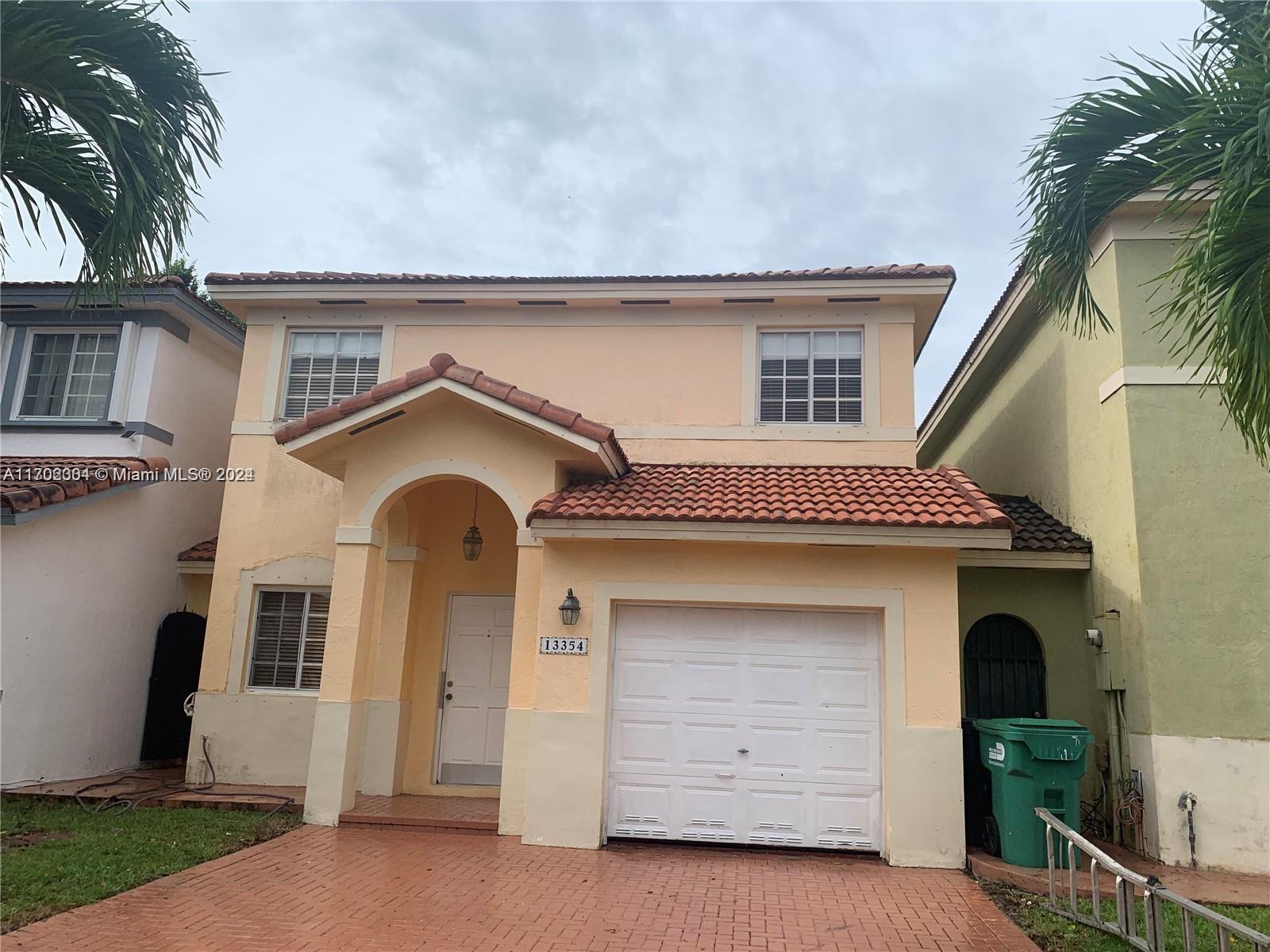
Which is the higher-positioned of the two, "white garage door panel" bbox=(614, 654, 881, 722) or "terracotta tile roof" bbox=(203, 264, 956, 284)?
"terracotta tile roof" bbox=(203, 264, 956, 284)

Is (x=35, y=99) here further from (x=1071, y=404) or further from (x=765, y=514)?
(x=1071, y=404)

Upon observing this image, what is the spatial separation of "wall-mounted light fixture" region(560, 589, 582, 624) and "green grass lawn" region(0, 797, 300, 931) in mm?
3774

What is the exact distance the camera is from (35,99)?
6.53m

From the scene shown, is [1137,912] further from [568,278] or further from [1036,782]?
[568,278]

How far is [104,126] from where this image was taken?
259 inches

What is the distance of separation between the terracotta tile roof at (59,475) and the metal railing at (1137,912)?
11429 mm

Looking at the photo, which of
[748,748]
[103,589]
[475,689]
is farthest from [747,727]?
[103,589]

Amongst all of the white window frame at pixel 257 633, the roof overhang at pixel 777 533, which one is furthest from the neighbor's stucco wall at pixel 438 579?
the roof overhang at pixel 777 533

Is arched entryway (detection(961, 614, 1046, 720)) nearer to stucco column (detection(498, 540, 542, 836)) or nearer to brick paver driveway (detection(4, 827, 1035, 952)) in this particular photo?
brick paver driveway (detection(4, 827, 1035, 952))

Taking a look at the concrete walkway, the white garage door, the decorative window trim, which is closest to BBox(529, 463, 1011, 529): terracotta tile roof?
the white garage door

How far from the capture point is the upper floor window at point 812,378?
12.1 meters

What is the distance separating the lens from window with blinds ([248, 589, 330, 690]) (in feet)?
40.1

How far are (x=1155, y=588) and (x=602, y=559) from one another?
5971 mm

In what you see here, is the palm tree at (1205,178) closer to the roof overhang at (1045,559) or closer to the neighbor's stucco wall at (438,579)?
the roof overhang at (1045,559)
